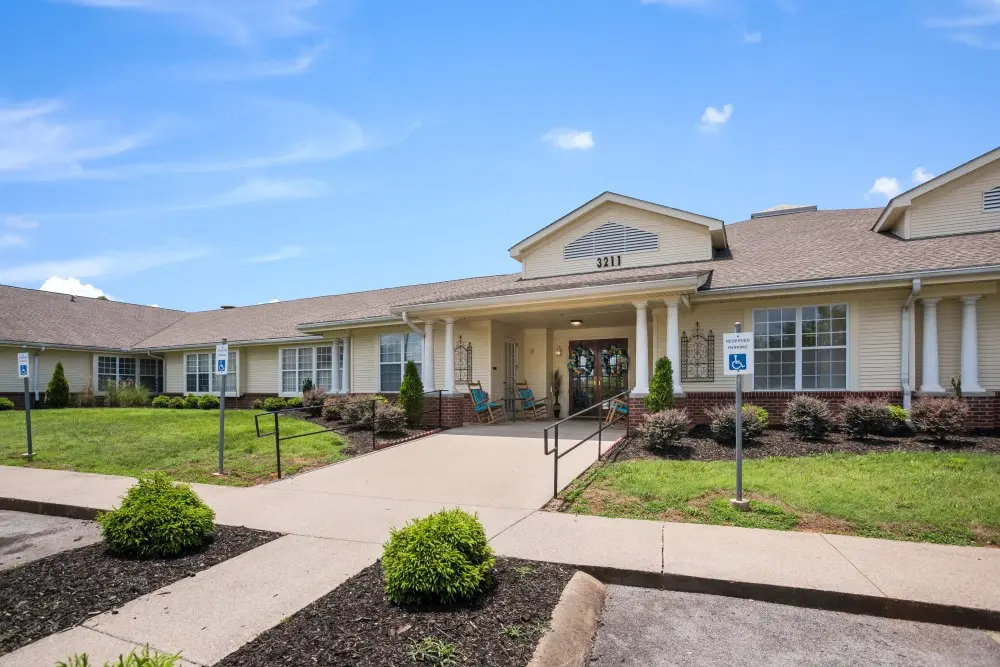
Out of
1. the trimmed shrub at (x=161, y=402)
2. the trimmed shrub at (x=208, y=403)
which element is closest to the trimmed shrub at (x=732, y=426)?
the trimmed shrub at (x=208, y=403)

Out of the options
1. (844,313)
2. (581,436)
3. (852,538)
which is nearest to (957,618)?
(852,538)

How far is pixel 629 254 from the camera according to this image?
47.4 ft

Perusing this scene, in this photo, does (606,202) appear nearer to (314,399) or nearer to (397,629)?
(314,399)

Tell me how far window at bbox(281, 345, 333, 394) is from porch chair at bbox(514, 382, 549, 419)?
677cm

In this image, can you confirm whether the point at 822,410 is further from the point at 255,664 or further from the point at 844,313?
the point at 255,664

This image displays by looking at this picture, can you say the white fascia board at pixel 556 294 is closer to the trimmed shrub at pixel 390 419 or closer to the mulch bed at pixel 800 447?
the trimmed shrub at pixel 390 419

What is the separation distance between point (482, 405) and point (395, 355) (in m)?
3.87

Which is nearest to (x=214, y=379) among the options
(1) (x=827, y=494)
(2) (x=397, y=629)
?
(2) (x=397, y=629)

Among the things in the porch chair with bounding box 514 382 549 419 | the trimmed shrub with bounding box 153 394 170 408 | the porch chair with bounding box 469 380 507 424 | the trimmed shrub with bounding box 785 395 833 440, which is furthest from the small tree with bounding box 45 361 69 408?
the trimmed shrub with bounding box 785 395 833 440

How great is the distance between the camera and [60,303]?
1056 inches

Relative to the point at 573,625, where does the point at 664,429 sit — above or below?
above

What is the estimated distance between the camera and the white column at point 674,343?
11.3m

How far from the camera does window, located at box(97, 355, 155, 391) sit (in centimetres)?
2462

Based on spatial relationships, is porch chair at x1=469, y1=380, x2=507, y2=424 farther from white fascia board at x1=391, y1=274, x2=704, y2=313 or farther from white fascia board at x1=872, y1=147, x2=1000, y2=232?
white fascia board at x1=872, y1=147, x2=1000, y2=232
